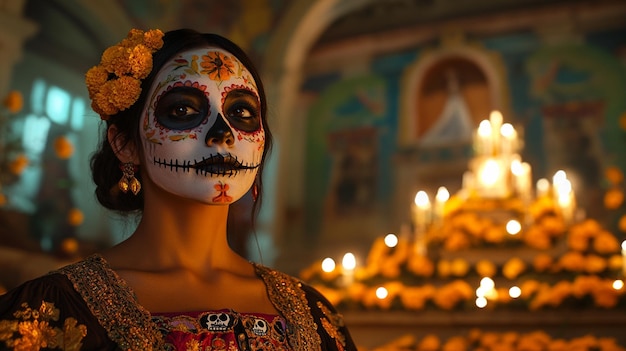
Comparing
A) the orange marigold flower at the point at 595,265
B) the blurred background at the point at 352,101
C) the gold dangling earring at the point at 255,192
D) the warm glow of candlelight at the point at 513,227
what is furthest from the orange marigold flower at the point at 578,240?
the gold dangling earring at the point at 255,192

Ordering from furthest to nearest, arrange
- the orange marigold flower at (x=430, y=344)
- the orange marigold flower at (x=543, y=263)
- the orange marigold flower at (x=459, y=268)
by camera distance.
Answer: the orange marigold flower at (x=459, y=268)
the orange marigold flower at (x=543, y=263)
the orange marigold flower at (x=430, y=344)

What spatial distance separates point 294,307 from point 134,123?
0.72 m

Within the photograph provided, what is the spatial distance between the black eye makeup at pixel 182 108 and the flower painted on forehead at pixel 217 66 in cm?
8

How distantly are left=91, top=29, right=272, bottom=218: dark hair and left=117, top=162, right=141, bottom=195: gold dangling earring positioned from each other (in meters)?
0.04

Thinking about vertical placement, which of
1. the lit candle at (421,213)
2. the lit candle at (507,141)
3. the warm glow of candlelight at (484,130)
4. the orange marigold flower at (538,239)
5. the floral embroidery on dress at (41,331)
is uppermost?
the warm glow of candlelight at (484,130)

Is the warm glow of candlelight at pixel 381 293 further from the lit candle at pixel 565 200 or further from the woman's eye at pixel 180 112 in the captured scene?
the woman's eye at pixel 180 112

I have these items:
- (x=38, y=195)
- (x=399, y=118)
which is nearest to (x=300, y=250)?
(x=399, y=118)

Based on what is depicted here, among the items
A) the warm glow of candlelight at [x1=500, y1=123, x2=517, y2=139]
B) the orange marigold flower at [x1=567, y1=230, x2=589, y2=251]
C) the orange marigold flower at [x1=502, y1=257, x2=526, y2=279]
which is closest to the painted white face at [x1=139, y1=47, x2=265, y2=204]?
the orange marigold flower at [x1=502, y1=257, x2=526, y2=279]

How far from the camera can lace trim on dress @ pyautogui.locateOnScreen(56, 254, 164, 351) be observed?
70.2 inches

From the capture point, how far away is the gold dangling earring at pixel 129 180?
2111 millimetres

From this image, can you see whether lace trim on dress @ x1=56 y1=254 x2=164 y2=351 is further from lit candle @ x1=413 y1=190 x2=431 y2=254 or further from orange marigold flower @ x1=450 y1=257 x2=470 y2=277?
lit candle @ x1=413 y1=190 x2=431 y2=254

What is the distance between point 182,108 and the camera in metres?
2.05

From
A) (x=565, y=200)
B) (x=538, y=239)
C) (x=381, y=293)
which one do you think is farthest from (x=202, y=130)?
(x=565, y=200)

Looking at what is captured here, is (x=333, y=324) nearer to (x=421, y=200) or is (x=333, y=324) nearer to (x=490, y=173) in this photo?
(x=421, y=200)
